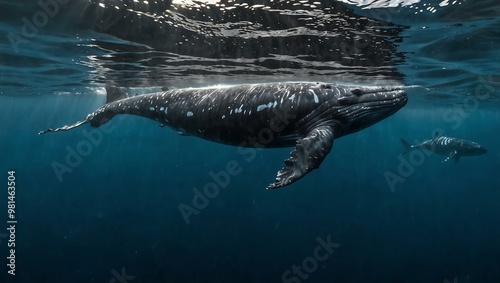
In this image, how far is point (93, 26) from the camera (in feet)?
42.8

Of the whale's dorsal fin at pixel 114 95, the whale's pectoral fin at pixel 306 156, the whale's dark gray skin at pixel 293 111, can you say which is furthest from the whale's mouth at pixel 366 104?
the whale's dorsal fin at pixel 114 95

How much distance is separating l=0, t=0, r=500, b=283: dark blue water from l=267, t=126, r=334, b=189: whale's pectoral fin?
5629 millimetres
